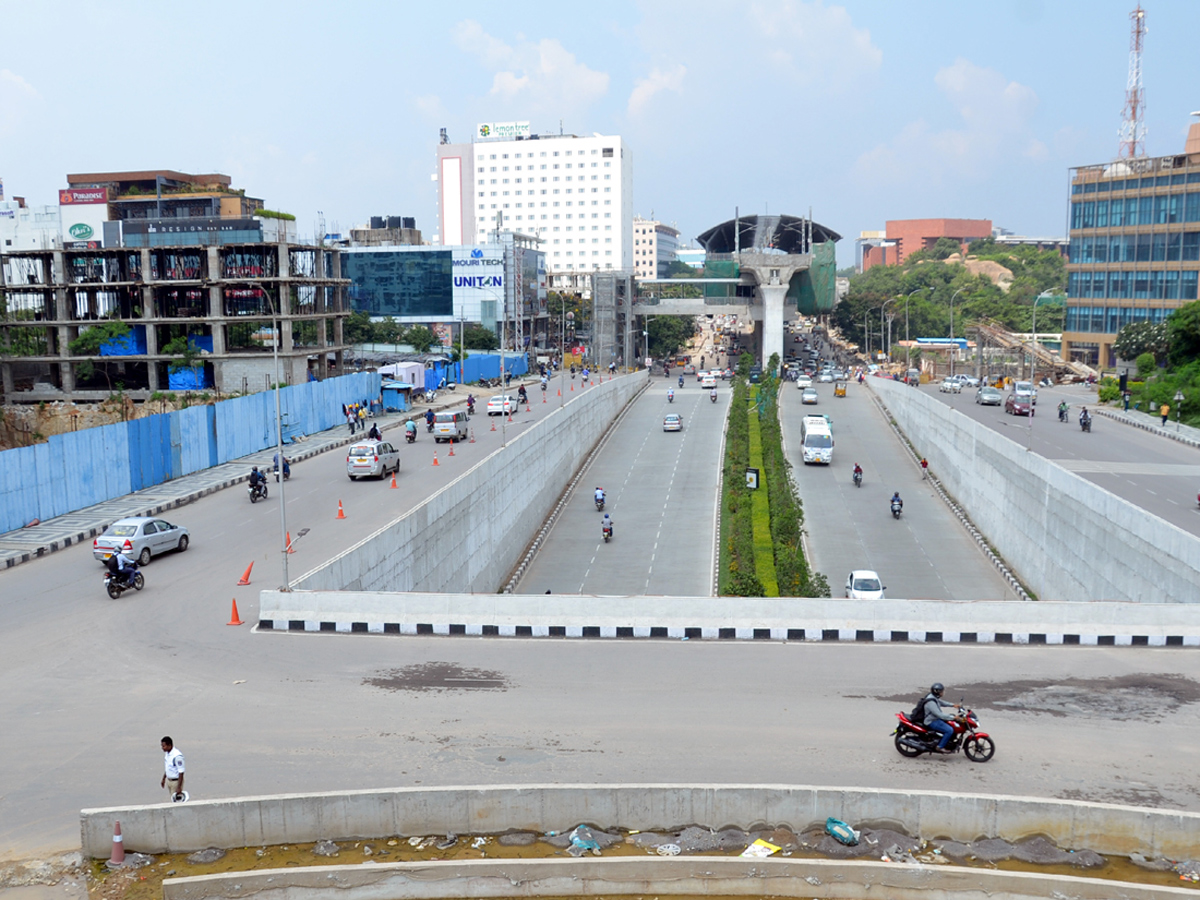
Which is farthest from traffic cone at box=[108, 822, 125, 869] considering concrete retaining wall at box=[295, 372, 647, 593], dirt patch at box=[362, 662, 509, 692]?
concrete retaining wall at box=[295, 372, 647, 593]

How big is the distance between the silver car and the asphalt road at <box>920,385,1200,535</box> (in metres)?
30.2

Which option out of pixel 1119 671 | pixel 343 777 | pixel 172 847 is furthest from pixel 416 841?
pixel 1119 671

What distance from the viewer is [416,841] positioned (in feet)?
40.5

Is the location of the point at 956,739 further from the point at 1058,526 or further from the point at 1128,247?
the point at 1128,247

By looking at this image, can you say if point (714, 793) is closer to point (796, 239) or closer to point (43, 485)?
point (43, 485)

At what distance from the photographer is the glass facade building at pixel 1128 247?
86.8m

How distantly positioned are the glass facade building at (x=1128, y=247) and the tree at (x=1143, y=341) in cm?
483

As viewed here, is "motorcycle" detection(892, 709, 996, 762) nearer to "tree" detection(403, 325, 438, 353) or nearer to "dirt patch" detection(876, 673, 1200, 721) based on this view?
"dirt patch" detection(876, 673, 1200, 721)

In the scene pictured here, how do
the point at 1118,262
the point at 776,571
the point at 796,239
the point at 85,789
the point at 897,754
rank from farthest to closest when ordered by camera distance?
1. the point at 796,239
2. the point at 1118,262
3. the point at 776,571
4. the point at 897,754
5. the point at 85,789

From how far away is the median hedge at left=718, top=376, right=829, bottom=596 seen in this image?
3347 centimetres

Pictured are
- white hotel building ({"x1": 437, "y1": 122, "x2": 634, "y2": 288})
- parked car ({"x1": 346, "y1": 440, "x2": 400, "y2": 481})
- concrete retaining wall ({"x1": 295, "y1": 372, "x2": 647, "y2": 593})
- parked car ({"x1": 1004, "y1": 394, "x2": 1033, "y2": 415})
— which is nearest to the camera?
concrete retaining wall ({"x1": 295, "y1": 372, "x2": 647, "y2": 593})

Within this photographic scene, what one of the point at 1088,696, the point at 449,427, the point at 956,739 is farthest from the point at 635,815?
the point at 449,427

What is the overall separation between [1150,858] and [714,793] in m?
5.09

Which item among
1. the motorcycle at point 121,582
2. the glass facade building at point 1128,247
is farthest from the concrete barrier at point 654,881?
the glass facade building at point 1128,247
